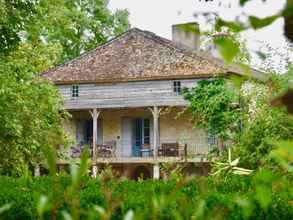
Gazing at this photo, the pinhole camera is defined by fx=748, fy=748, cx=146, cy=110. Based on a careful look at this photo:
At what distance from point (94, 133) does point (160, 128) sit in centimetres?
341

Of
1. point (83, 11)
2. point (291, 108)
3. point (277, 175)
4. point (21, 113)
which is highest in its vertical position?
point (83, 11)

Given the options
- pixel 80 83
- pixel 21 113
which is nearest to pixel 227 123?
pixel 21 113

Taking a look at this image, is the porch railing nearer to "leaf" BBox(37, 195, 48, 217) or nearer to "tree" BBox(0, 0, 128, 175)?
"tree" BBox(0, 0, 128, 175)

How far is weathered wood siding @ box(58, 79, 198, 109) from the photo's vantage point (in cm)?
3462

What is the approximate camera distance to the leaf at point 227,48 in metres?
1.12

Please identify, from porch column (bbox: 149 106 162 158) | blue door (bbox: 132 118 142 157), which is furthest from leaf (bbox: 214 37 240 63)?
blue door (bbox: 132 118 142 157)

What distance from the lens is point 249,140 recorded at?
50.7ft

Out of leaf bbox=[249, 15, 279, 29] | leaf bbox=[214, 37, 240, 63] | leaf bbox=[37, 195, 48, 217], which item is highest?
Result: leaf bbox=[249, 15, 279, 29]

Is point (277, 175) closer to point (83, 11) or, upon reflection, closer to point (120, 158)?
point (120, 158)

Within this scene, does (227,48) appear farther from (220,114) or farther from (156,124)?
(156,124)

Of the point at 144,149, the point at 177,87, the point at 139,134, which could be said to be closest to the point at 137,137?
the point at 139,134

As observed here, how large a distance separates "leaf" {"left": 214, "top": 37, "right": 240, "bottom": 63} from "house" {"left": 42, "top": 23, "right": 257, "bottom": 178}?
A: 1253 inches

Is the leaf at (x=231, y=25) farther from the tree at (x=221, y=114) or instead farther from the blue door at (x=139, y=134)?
the blue door at (x=139, y=134)

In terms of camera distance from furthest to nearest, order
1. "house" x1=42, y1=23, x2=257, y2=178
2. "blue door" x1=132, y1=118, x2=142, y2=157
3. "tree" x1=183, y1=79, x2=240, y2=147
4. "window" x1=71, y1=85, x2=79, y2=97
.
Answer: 1. "window" x1=71, y1=85, x2=79, y2=97
2. "blue door" x1=132, y1=118, x2=142, y2=157
3. "house" x1=42, y1=23, x2=257, y2=178
4. "tree" x1=183, y1=79, x2=240, y2=147
